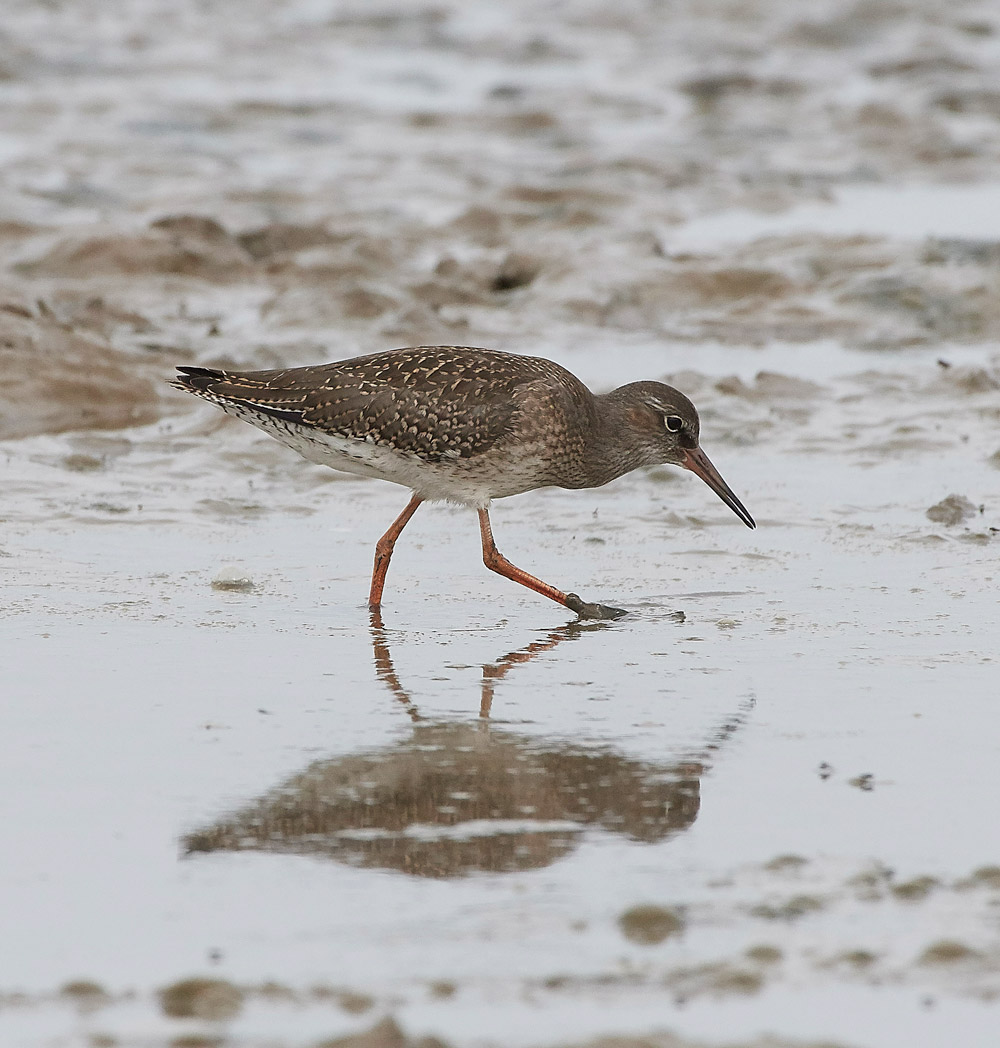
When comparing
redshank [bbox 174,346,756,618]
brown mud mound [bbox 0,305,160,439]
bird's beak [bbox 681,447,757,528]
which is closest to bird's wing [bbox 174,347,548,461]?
redshank [bbox 174,346,756,618]

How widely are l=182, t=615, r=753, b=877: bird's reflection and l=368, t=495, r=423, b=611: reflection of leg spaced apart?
1.68 metres

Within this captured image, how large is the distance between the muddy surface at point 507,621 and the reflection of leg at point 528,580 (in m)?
0.10

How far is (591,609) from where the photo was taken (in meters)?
7.50

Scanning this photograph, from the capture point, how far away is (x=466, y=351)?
8555mm

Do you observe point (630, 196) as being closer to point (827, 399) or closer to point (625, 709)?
point (827, 399)

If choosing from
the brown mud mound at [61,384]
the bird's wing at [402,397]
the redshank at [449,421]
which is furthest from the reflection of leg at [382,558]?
the brown mud mound at [61,384]

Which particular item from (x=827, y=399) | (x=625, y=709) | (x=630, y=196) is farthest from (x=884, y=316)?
(x=625, y=709)

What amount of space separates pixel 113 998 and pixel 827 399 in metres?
8.10

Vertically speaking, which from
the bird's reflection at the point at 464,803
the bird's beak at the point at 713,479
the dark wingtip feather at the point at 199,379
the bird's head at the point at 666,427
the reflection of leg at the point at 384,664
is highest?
the dark wingtip feather at the point at 199,379

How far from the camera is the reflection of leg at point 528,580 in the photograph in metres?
Result: 7.50

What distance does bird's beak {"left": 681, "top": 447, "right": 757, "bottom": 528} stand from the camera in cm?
864

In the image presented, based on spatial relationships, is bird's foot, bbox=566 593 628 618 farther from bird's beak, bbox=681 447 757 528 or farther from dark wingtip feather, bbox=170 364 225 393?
dark wingtip feather, bbox=170 364 225 393

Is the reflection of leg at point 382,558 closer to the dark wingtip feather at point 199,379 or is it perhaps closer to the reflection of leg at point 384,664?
the reflection of leg at point 384,664

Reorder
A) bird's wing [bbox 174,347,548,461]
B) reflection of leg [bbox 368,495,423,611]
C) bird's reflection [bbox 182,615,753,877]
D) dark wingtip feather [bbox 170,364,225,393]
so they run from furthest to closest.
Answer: dark wingtip feather [bbox 170,364,225,393] < bird's wing [bbox 174,347,548,461] < reflection of leg [bbox 368,495,423,611] < bird's reflection [bbox 182,615,753,877]
